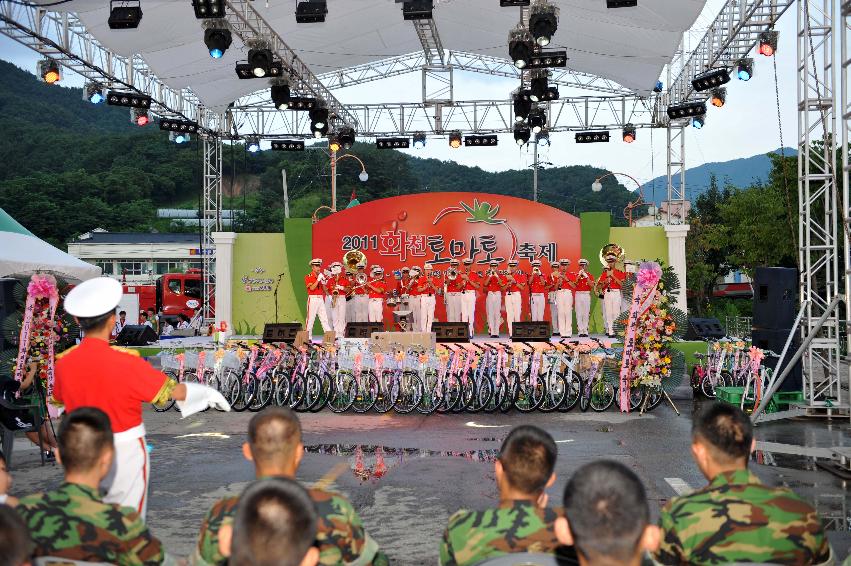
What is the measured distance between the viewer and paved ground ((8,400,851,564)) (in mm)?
7391

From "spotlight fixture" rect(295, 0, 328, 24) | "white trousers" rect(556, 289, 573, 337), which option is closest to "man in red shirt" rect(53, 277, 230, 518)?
"spotlight fixture" rect(295, 0, 328, 24)

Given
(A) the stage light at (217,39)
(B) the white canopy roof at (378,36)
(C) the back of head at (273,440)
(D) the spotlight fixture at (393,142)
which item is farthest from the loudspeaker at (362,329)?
(C) the back of head at (273,440)

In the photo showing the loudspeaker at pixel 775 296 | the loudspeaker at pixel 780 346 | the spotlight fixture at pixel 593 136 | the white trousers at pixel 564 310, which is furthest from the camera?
the spotlight fixture at pixel 593 136

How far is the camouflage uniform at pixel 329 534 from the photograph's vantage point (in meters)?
3.26

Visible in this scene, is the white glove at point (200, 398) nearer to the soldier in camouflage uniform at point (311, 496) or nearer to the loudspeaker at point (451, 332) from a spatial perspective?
the soldier in camouflage uniform at point (311, 496)

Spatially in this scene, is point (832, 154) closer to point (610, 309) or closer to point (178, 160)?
point (610, 309)

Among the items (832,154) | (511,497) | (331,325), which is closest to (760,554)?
(511,497)

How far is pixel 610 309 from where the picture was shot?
22.4 m

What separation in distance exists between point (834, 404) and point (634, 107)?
13.8 m

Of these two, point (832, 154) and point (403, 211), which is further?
point (403, 211)

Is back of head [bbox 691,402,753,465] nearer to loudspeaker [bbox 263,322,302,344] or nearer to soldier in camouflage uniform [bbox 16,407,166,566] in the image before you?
soldier in camouflage uniform [bbox 16,407,166,566]

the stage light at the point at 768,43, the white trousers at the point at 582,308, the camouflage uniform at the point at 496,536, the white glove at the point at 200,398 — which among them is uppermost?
the stage light at the point at 768,43

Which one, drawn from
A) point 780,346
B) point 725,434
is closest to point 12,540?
point 725,434

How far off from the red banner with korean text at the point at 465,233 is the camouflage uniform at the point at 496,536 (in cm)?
1987
